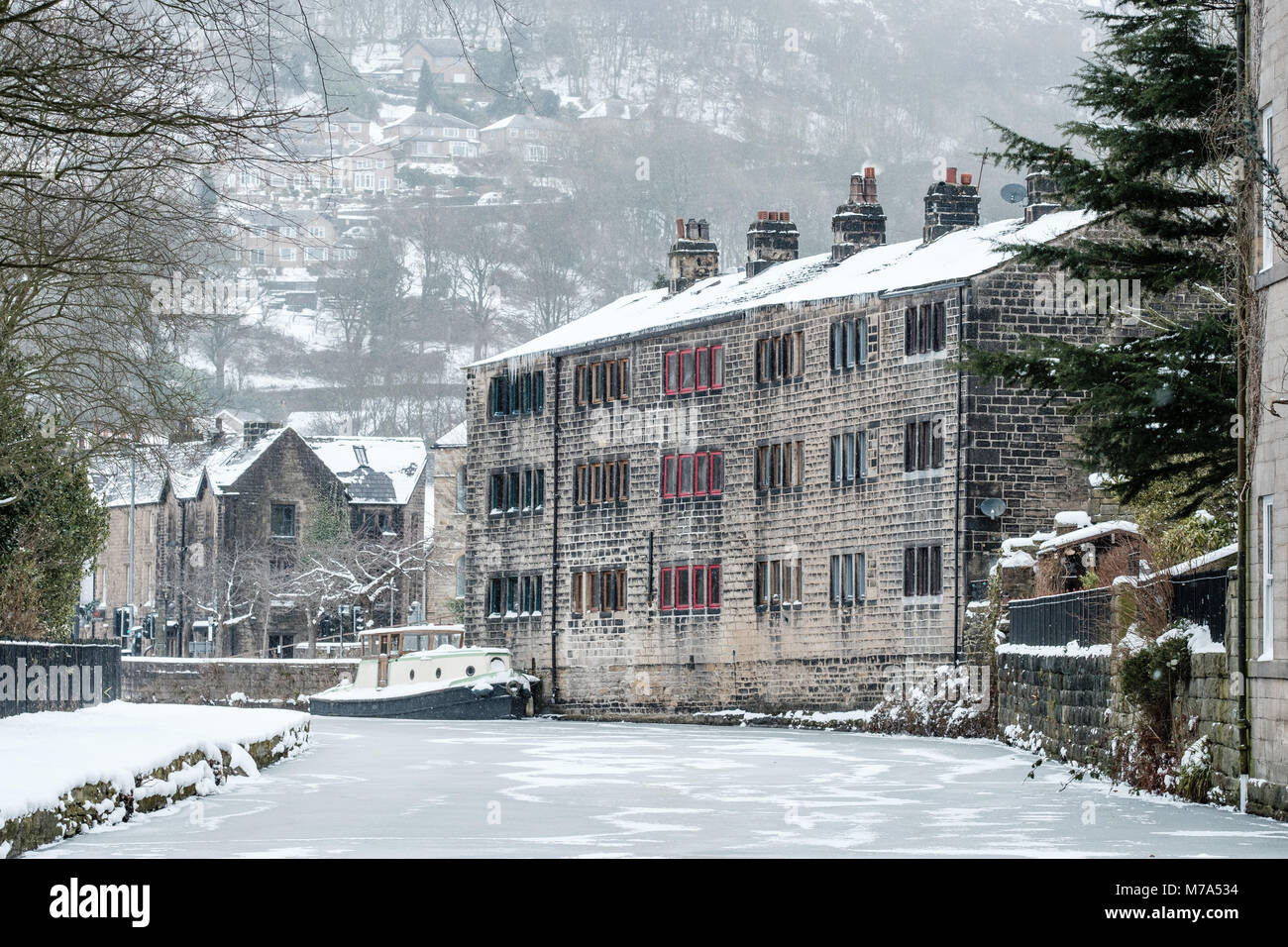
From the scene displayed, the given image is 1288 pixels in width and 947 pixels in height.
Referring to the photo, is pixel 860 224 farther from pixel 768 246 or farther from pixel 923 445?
pixel 923 445

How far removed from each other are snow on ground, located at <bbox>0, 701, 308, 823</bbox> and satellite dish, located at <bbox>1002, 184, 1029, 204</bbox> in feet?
75.6

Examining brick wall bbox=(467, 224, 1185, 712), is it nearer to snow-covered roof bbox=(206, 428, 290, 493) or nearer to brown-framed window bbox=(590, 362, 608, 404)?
brown-framed window bbox=(590, 362, 608, 404)

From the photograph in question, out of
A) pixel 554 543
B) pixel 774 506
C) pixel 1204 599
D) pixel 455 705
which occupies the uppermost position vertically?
pixel 774 506

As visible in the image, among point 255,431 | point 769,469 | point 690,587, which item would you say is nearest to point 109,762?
point 769,469

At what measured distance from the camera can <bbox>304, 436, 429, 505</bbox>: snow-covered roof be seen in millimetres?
86500

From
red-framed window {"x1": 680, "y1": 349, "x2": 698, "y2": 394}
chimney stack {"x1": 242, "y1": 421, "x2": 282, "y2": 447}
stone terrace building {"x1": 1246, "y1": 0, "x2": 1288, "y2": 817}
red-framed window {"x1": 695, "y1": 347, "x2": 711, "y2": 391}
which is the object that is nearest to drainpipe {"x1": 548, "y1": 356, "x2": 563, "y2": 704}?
red-framed window {"x1": 680, "y1": 349, "x2": 698, "y2": 394}

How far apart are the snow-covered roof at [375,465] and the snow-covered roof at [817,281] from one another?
24.1 m

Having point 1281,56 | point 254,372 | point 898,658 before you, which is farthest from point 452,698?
point 254,372

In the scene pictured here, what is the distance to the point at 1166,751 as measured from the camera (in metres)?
24.6

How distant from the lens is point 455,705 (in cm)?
5681

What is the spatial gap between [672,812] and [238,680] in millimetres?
46187

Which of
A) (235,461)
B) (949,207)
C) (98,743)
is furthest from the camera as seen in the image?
(235,461)

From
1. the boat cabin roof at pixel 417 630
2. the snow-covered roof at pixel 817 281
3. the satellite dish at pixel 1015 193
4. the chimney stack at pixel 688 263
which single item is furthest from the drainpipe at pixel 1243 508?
the boat cabin roof at pixel 417 630
